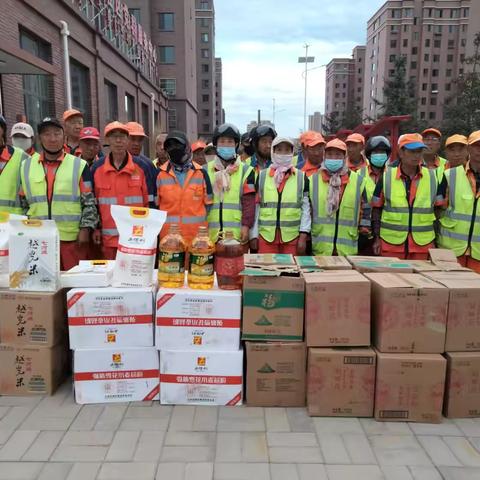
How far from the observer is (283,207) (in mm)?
4227

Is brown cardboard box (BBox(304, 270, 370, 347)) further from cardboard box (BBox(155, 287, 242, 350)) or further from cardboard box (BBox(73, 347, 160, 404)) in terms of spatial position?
cardboard box (BBox(73, 347, 160, 404))

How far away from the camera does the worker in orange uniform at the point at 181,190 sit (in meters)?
4.06

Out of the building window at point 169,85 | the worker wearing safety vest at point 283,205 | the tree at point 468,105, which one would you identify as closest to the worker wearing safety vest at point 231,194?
the worker wearing safety vest at point 283,205

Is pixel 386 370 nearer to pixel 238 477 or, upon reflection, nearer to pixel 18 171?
pixel 238 477

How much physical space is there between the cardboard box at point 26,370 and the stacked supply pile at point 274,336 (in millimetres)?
1439

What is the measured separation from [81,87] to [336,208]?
48.9ft

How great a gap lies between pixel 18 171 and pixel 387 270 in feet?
11.4

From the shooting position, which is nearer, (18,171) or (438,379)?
(438,379)

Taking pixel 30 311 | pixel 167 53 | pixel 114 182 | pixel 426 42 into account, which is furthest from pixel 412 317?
pixel 426 42

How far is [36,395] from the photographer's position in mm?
3148

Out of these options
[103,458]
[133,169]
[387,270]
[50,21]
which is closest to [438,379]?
[387,270]

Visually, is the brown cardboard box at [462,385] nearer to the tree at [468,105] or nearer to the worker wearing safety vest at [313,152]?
the worker wearing safety vest at [313,152]

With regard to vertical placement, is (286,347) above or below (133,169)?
below

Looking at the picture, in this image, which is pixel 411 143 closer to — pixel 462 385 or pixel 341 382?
pixel 462 385
